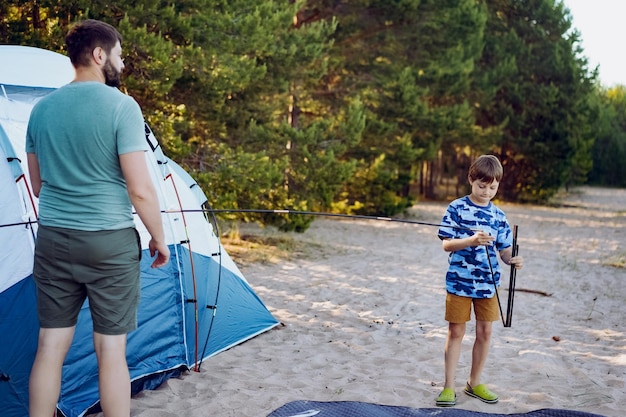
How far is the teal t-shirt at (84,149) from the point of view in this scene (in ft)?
7.77

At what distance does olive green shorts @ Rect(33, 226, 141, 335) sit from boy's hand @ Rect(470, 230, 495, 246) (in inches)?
67.0

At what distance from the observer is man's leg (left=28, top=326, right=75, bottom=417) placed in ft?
8.18

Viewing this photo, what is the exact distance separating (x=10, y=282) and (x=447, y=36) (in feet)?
40.3

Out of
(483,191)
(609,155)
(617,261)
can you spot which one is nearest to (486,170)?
(483,191)

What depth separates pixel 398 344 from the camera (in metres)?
4.83

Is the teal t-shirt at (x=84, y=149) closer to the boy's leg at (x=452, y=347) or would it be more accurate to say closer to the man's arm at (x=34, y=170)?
the man's arm at (x=34, y=170)

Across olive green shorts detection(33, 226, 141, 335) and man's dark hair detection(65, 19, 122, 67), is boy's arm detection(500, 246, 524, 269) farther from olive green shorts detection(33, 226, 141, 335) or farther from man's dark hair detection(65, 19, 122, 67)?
man's dark hair detection(65, 19, 122, 67)

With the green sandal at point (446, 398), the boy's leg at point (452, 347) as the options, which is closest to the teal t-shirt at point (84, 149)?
the boy's leg at point (452, 347)

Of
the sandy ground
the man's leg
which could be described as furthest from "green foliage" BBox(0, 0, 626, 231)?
the man's leg

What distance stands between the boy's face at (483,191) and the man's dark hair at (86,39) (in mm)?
2023

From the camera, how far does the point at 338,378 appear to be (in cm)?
400

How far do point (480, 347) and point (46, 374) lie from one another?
90.4 inches

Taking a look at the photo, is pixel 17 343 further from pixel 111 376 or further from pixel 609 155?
pixel 609 155

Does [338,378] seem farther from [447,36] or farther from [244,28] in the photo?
[447,36]
